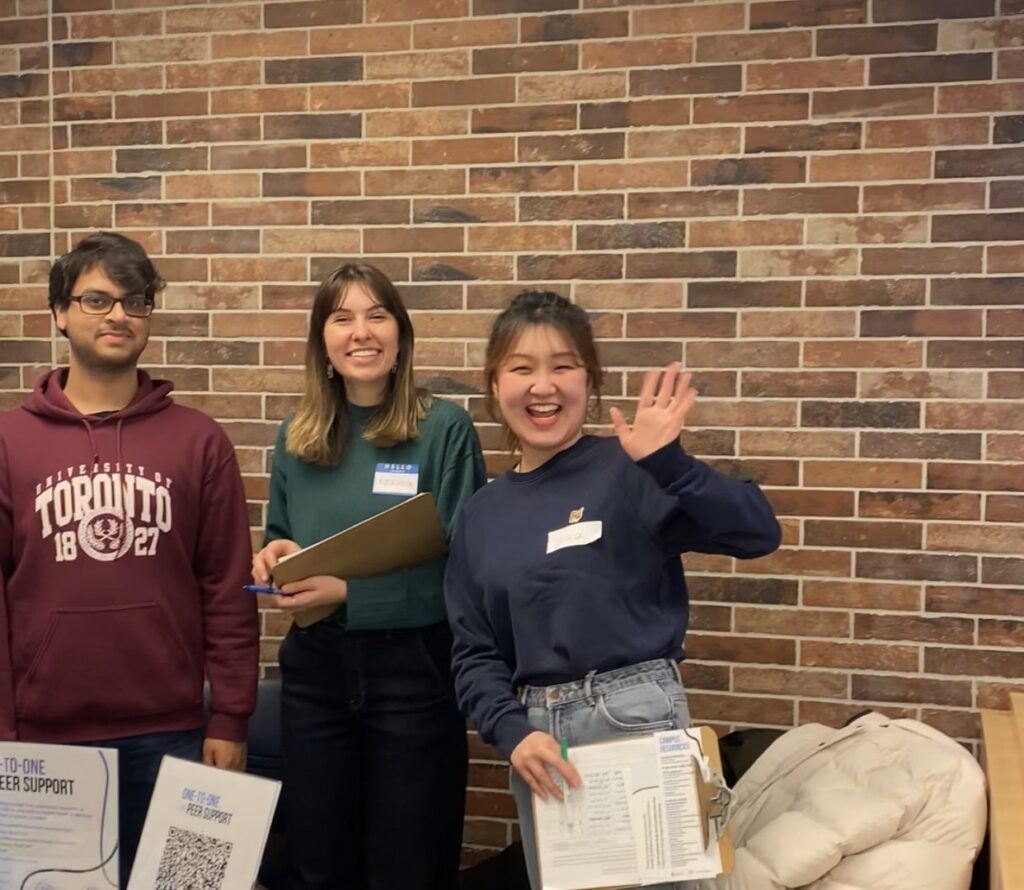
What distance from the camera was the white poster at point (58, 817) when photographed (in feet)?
6.09

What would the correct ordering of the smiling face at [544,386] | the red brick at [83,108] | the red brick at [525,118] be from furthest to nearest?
the red brick at [83,108], the red brick at [525,118], the smiling face at [544,386]

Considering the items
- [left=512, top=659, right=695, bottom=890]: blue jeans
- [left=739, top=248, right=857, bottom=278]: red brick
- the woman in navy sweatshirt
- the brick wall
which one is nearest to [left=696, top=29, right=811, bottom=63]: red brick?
the brick wall

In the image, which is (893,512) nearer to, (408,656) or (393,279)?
(408,656)

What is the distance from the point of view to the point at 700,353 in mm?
2543

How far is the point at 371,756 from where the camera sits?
2010 mm

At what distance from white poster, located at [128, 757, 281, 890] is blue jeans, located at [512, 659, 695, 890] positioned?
56 cm

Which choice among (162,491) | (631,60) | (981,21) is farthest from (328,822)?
(981,21)

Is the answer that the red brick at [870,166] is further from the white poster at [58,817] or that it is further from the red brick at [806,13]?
the white poster at [58,817]

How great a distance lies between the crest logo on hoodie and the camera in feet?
6.27

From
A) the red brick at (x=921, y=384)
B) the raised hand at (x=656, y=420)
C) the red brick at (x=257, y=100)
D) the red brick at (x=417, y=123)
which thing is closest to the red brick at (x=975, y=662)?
the red brick at (x=921, y=384)

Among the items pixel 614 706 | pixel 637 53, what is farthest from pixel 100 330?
pixel 637 53

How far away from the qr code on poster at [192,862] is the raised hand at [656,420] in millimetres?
1094

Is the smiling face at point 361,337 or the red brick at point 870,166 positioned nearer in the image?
the smiling face at point 361,337

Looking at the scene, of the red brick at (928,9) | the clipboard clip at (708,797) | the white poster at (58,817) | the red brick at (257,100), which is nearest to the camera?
the clipboard clip at (708,797)
